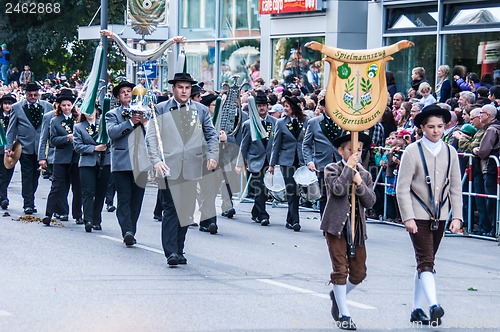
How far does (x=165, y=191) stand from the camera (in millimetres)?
11523

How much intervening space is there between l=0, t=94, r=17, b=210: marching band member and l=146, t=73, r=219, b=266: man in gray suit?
20.3 feet

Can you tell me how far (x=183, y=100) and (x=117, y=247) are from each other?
2296 millimetres

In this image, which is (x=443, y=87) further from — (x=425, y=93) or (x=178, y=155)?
(x=178, y=155)

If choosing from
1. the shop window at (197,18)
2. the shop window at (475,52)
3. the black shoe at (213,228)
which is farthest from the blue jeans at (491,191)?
the shop window at (197,18)

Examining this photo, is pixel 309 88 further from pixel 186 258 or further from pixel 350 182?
pixel 350 182

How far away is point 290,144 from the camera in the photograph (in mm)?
15727

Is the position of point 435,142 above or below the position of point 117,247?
above

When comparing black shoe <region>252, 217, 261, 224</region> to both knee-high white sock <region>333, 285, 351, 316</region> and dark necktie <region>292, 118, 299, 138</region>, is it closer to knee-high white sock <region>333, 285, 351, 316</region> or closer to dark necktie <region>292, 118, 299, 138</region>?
dark necktie <region>292, 118, 299, 138</region>

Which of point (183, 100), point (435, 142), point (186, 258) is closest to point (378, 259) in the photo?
point (186, 258)

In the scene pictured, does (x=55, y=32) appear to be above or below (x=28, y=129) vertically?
above

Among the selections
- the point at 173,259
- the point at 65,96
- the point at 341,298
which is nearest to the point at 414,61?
the point at 65,96

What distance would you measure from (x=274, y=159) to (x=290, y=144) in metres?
0.33

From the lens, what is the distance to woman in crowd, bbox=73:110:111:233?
14.4 metres

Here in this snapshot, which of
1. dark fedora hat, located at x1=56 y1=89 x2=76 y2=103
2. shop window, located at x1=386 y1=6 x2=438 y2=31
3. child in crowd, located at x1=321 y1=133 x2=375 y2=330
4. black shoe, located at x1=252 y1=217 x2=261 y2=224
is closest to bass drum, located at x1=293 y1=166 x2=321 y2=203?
black shoe, located at x1=252 y1=217 x2=261 y2=224
